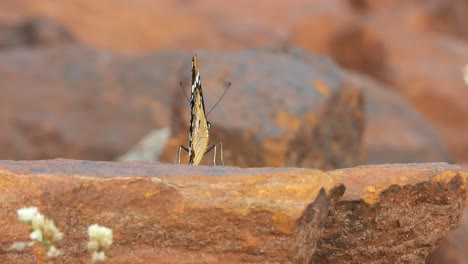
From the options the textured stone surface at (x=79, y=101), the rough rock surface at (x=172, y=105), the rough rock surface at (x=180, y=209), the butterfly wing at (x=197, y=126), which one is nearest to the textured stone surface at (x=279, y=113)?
the rough rock surface at (x=172, y=105)

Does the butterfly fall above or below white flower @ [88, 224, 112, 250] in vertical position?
above

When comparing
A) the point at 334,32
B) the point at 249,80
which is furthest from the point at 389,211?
the point at 334,32

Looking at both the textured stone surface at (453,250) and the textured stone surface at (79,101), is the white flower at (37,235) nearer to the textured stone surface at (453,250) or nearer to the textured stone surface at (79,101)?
the textured stone surface at (453,250)

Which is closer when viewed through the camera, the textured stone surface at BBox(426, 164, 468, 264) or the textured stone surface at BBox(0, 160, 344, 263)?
the textured stone surface at BBox(0, 160, 344, 263)

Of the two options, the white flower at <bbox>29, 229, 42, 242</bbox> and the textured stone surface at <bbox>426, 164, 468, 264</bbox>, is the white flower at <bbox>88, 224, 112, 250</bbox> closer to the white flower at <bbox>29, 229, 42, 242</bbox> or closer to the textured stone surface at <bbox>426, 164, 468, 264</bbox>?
the white flower at <bbox>29, 229, 42, 242</bbox>

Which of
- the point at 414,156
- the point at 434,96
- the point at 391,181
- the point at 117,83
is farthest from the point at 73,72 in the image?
the point at 391,181

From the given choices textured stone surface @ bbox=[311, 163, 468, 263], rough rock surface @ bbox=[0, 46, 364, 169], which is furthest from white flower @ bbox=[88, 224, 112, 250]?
rough rock surface @ bbox=[0, 46, 364, 169]

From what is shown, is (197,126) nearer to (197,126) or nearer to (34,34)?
(197,126)
